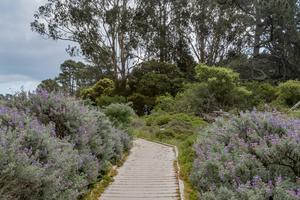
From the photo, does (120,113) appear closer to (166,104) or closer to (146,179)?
(146,179)

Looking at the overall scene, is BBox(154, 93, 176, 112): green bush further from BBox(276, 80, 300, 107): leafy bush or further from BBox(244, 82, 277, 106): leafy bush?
BBox(276, 80, 300, 107): leafy bush

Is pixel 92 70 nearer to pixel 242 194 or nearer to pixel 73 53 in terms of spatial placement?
pixel 73 53

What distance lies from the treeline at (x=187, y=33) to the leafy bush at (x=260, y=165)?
2424cm

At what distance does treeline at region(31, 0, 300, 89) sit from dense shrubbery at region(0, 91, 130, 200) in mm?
21849

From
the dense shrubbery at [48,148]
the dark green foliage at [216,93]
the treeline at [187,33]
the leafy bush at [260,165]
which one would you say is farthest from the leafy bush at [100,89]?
the leafy bush at [260,165]

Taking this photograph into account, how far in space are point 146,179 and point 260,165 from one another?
172 inches

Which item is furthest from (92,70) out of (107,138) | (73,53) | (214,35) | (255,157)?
(255,157)

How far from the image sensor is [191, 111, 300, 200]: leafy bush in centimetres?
429

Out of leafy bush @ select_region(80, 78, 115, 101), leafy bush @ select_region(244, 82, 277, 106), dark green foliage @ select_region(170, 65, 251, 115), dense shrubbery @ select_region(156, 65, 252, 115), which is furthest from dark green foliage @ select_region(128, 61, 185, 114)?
dark green foliage @ select_region(170, 65, 251, 115)

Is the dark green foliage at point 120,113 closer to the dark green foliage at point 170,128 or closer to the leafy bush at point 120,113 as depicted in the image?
the leafy bush at point 120,113

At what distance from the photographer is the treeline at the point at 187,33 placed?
101 ft

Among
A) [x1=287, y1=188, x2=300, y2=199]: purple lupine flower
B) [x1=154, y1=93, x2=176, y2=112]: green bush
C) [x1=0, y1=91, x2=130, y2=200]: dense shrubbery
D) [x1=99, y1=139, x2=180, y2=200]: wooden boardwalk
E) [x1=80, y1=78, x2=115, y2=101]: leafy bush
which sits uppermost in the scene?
[x1=80, y1=78, x2=115, y2=101]: leafy bush

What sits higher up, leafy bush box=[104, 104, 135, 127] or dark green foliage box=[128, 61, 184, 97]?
dark green foliage box=[128, 61, 184, 97]

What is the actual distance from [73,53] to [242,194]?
28.9 meters
